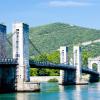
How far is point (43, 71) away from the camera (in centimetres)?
16325

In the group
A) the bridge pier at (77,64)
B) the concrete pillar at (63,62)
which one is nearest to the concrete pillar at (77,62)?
the bridge pier at (77,64)

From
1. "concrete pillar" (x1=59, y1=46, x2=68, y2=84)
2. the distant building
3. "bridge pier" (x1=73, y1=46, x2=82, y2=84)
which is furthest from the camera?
"bridge pier" (x1=73, y1=46, x2=82, y2=84)

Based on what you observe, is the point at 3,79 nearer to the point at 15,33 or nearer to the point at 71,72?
the point at 15,33

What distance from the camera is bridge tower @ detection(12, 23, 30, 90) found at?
90188 mm

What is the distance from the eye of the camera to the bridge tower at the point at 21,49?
296ft

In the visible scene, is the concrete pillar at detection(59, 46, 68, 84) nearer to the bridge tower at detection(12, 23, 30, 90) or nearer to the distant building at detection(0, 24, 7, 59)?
the distant building at detection(0, 24, 7, 59)

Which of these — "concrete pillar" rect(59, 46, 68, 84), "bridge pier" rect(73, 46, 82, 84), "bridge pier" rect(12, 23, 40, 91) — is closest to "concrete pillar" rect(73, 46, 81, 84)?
"bridge pier" rect(73, 46, 82, 84)

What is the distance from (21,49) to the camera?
90.6 metres

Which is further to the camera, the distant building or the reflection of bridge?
the distant building

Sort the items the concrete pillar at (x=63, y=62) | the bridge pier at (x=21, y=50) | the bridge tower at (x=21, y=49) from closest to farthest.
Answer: the bridge pier at (x=21, y=50) → the bridge tower at (x=21, y=49) → the concrete pillar at (x=63, y=62)

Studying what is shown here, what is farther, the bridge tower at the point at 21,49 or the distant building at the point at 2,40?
the distant building at the point at 2,40

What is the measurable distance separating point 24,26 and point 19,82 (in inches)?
386

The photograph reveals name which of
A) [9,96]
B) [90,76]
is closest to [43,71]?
[90,76]

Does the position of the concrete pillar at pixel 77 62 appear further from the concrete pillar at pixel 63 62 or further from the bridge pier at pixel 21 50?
the bridge pier at pixel 21 50
